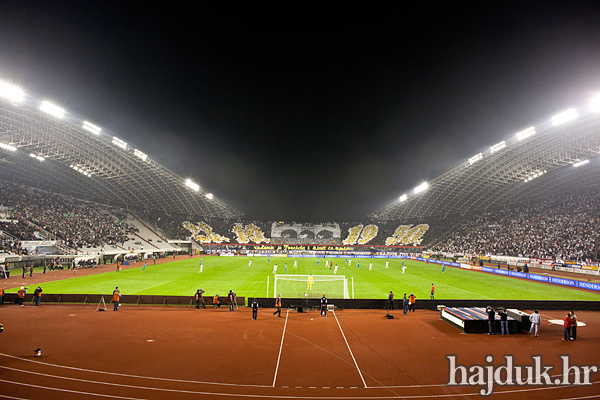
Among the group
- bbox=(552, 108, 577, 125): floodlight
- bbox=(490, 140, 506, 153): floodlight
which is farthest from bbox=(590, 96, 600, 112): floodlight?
bbox=(490, 140, 506, 153): floodlight

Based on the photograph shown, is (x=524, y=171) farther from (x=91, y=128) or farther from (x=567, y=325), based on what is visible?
(x=91, y=128)

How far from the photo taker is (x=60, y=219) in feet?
164

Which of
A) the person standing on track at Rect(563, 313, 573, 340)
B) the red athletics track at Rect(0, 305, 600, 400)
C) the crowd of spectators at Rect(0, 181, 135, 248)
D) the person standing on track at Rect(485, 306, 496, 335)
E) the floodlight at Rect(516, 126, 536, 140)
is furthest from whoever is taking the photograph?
the crowd of spectators at Rect(0, 181, 135, 248)

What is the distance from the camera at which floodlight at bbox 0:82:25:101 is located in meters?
25.2

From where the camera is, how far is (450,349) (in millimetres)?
12234

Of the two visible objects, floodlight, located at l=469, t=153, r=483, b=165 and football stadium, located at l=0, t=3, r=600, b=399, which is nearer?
football stadium, located at l=0, t=3, r=600, b=399

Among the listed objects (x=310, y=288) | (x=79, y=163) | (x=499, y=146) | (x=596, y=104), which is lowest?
(x=310, y=288)

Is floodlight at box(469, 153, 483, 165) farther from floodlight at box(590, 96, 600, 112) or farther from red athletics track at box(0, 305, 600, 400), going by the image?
red athletics track at box(0, 305, 600, 400)

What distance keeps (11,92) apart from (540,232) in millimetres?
75628

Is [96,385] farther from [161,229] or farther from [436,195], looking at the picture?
[161,229]

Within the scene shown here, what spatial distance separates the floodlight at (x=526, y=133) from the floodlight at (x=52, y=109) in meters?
53.5

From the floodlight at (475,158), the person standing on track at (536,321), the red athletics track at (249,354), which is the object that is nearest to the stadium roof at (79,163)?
the red athletics track at (249,354)

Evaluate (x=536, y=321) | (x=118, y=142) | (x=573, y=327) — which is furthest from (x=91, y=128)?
(x=573, y=327)

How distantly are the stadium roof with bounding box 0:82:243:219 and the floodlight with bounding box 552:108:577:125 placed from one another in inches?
2107
